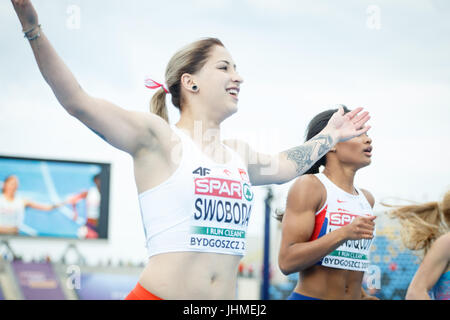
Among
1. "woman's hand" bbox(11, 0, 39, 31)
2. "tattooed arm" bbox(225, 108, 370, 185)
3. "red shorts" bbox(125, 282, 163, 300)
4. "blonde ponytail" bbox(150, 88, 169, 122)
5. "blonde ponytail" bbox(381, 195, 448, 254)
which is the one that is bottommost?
"red shorts" bbox(125, 282, 163, 300)

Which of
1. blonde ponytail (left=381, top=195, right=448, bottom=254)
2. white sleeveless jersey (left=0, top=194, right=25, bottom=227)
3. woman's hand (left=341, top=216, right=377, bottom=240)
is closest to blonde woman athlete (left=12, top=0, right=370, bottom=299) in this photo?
woman's hand (left=341, top=216, right=377, bottom=240)

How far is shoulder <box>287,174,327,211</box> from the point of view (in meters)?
3.66

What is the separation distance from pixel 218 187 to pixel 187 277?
1.39 feet

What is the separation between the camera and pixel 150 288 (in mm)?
2551

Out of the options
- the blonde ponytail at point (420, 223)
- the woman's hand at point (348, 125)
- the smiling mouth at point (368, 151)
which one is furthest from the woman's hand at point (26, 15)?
the blonde ponytail at point (420, 223)

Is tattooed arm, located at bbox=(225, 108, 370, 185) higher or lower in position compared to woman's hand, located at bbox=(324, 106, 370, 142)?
lower

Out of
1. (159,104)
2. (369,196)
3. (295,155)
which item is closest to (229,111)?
(159,104)

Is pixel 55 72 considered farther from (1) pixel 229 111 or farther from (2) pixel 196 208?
(1) pixel 229 111

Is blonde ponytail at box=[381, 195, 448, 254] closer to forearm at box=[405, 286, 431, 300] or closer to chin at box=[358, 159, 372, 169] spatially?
forearm at box=[405, 286, 431, 300]

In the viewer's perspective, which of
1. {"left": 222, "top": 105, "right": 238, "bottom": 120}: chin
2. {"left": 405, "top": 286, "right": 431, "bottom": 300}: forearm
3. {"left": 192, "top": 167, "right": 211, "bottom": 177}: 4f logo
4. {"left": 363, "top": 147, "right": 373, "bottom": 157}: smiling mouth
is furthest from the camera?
{"left": 405, "top": 286, "right": 431, "bottom": 300}: forearm

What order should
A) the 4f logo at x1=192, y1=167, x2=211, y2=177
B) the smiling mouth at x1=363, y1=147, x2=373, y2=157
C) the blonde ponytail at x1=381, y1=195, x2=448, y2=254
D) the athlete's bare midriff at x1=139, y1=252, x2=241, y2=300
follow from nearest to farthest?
the athlete's bare midriff at x1=139, y1=252, x2=241, y2=300 → the 4f logo at x1=192, y1=167, x2=211, y2=177 → the smiling mouth at x1=363, y1=147, x2=373, y2=157 → the blonde ponytail at x1=381, y1=195, x2=448, y2=254

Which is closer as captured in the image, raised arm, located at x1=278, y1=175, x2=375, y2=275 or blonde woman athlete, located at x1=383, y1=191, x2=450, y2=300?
raised arm, located at x1=278, y1=175, x2=375, y2=275

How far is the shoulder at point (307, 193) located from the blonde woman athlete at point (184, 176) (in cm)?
88

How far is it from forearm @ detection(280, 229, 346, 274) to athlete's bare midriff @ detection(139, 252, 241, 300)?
85cm
